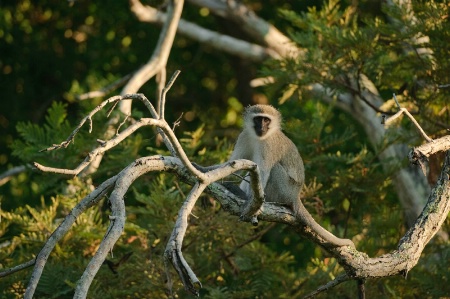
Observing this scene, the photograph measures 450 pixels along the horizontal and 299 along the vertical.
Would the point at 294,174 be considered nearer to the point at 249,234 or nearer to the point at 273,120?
the point at 273,120

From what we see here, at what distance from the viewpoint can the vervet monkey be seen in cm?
742

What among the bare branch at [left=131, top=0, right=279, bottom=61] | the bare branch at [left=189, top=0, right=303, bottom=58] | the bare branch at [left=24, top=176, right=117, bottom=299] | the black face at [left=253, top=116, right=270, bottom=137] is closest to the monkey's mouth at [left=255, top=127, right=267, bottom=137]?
the black face at [left=253, top=116, right=270, bottom=137]

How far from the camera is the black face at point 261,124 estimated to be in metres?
7.59

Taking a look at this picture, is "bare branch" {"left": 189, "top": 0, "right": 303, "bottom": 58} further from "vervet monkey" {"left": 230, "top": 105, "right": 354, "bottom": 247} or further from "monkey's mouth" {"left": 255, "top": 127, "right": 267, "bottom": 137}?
"monkey's mouth" {"left": 255, "top": 127, "right": 267, "bottom": 137}

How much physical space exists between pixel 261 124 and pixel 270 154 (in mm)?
271

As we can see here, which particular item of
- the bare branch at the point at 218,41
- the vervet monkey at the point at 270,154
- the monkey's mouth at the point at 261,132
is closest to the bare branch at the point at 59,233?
the vervet monkey at the point at 270,154

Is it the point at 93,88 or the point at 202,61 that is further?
the point at 202,61

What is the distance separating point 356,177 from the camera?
9.11 m

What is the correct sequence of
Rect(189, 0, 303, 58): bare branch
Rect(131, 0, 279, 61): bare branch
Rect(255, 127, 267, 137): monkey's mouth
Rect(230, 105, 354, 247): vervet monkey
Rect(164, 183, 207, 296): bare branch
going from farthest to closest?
Rect(189, 0, 303, 58): bare branch < Rect(131, 0, 279, 61): bare branch < Rect(255, 127, 267, 137): monkey's mouth < Rect(230, 105, 354, 247): vervet monkey < Rect(164, 183, 207, 296): bare branch

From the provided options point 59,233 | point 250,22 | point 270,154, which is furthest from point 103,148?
point 250,22

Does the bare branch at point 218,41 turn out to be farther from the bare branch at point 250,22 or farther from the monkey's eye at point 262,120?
the monkey's eye at point 262,120

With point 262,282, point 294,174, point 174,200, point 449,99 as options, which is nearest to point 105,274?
point 174,200

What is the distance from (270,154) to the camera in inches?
297

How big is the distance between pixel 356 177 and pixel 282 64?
1.43 m
